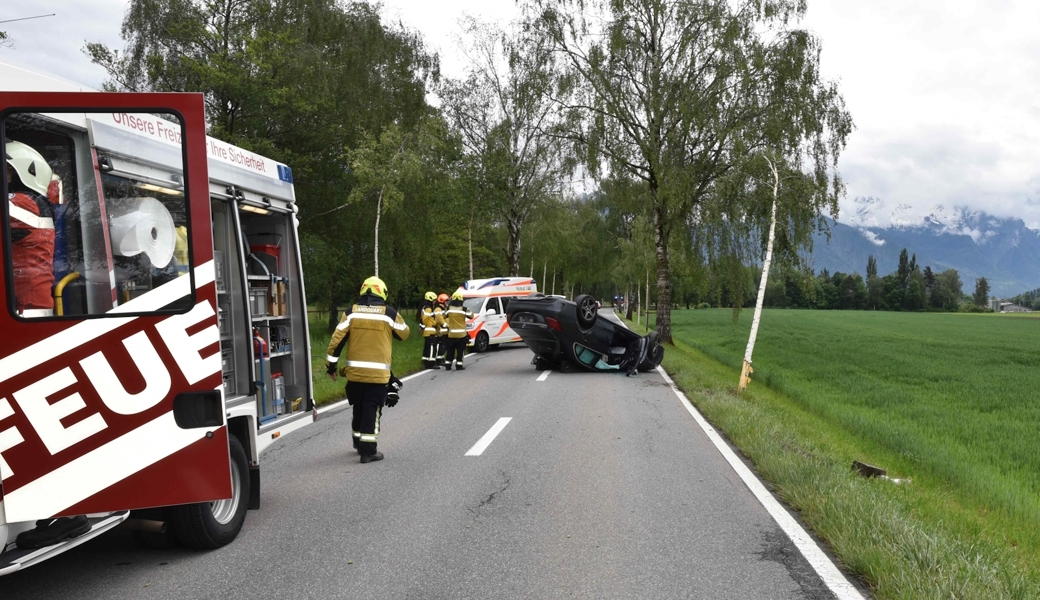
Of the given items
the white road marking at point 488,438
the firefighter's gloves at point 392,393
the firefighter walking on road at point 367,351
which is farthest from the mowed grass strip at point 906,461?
the firefighter walking on road at point 367,351

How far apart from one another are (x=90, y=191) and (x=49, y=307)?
0.70 m

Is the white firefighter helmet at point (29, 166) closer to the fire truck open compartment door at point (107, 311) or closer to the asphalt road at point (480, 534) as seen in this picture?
the fire truck open compartment door at point (107, 311)

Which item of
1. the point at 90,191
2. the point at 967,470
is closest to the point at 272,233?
the point at 90,191

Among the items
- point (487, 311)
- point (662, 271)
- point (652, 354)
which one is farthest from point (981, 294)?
point (652, 354)

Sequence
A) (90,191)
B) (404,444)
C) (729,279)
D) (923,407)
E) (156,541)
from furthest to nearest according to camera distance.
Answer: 1. (729,279)
2. (923,407)
3. (404,444)
4. (156,541)
5. (90,191)

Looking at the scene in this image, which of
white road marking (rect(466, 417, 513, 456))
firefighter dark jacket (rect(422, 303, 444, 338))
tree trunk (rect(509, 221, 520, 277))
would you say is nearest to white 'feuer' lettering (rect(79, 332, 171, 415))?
white road marking (rect(466, 417, 513, 456))

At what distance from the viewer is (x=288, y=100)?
81.2 feet

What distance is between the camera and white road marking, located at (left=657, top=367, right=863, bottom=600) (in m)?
4.04

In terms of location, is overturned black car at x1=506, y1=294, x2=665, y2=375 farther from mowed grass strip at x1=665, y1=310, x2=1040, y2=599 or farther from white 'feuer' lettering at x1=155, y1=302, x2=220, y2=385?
white 'feuer' lettering at x1=155, y1=302, x2=220, y2=385

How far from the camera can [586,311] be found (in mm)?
16047

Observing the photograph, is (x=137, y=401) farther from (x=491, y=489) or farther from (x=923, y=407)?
(x=923, y=407)

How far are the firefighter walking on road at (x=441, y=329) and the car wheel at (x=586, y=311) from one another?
3582 millimetres

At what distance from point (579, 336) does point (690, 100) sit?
1201cm

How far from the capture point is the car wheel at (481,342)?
24.5 metres
